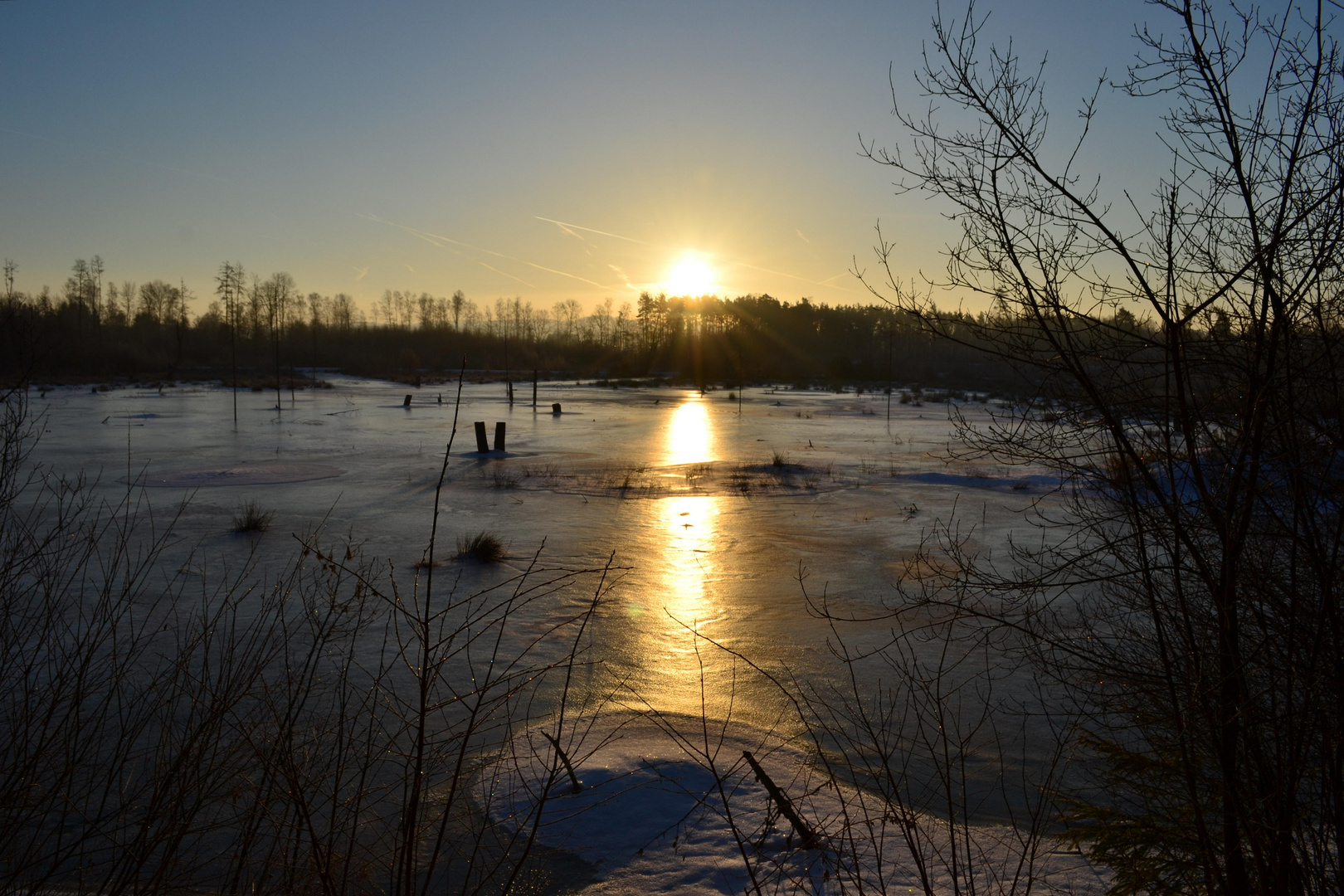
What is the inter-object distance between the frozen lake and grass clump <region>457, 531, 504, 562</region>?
0.22 m

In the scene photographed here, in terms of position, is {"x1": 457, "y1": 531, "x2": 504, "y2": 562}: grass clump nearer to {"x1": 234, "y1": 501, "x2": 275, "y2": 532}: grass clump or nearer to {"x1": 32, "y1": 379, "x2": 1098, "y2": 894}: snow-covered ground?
{"x1": 32, "y1": 379, "x2": 1098, "y2": 894}: snow-covered ground

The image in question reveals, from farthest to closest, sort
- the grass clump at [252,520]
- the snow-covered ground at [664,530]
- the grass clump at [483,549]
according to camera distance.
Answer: the grass clump at [252,520] → the grass clump at [483,549] → the snow-covered ground at [664,530]

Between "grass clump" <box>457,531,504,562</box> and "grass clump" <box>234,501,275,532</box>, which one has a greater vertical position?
"grass clump" <box>234,501,275,532</box>

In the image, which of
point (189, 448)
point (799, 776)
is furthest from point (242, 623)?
point (189, 448)

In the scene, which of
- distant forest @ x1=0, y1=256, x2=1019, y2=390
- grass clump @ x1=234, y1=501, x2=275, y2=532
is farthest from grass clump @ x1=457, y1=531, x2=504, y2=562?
distant forest @ x1=0, y1=256, x2=1019, y2=390

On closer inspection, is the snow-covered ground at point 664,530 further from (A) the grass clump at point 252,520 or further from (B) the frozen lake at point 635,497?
(A) the grass clump at point 252,520

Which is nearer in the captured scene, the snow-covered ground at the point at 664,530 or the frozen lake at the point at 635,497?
the snow-covered ground at the point at 664,530

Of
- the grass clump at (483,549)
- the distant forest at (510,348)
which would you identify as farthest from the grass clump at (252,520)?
the distant forest at (510,348)

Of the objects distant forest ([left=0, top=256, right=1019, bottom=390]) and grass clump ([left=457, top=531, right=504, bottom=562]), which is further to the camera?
distant forest ([left=0, top=256, right=1019, bottom=390])

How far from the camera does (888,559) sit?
11.4 metres

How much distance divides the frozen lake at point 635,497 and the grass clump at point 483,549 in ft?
0.73

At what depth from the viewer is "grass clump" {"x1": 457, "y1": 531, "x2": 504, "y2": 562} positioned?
1073cm

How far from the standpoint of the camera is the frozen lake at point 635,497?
8.99 meters

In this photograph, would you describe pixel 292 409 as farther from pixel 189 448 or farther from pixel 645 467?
pixel 645 467
